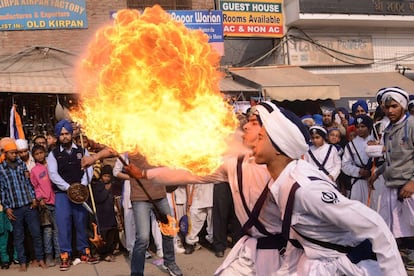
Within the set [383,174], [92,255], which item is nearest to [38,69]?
[92,255]

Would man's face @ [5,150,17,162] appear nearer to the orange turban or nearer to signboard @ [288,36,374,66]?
the orange turban

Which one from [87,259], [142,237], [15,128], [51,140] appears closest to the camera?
[142,237]

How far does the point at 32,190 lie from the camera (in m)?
7.05

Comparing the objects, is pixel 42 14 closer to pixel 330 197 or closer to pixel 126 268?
pixel 126 268

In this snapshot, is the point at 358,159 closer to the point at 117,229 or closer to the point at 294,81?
the point at 117,229

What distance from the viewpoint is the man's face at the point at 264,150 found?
296 centimetres

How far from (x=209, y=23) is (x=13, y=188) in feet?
26.0

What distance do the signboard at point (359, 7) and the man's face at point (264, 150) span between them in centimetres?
1269

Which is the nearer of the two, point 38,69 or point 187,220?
point 187,220

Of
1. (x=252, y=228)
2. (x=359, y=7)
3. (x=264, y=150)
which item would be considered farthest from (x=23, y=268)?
(x=359, y=7)

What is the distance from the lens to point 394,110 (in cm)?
578

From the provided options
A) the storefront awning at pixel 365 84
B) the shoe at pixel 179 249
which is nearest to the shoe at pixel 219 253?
the shoe at pixel 179 249

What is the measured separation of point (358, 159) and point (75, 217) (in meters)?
4.30

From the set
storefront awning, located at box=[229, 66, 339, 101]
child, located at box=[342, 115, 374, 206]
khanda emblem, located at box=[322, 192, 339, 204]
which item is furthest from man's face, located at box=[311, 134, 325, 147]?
storefront awning, located at box=[229, 66, 339, 101]
